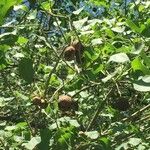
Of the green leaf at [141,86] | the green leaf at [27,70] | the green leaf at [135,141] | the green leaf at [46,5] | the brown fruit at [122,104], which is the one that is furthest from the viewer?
the brown fruit at [122,104]

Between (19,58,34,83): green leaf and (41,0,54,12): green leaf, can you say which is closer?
(19,58,34,83): green leaf

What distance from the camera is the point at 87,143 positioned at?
205 centimetres

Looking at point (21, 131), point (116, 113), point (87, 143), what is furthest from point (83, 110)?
point (87, 143)

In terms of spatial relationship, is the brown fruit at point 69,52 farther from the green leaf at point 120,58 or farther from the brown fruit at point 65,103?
the green leaf at point 120,58

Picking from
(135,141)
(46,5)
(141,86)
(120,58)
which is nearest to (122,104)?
(135,141)

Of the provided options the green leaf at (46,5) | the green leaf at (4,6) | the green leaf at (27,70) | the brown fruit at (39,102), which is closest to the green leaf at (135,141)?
the brown fruit at (39,102)

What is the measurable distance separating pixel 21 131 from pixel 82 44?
1.87 ft

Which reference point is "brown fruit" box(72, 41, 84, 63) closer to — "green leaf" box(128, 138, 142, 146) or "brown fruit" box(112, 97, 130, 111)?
"green leaf" box(128, 138, 142, 146)

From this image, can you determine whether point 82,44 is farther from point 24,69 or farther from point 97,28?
point 24,69

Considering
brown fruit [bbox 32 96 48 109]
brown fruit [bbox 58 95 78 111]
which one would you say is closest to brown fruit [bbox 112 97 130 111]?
→ brown fruit [bbox 58 95 78 111]

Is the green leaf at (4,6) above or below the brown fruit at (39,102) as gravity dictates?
above

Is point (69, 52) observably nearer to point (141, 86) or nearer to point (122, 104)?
point (122, 104)

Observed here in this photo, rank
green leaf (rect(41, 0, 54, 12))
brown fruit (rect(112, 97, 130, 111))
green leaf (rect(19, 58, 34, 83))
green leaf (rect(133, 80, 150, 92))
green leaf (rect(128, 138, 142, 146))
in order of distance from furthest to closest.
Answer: brown fruit (rect(112, 97, 130, 111)) < green leaf (rect(41, 0, 54, 12)) < green leaf (rect(128, 138, 142, 146)) < green leaf (rect(19, 58, 34, 83)) < green leaf (rect(133, 80, 150, 92))

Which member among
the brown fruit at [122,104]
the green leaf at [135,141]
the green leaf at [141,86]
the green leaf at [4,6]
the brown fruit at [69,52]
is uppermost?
the green leaf at [4,6]
